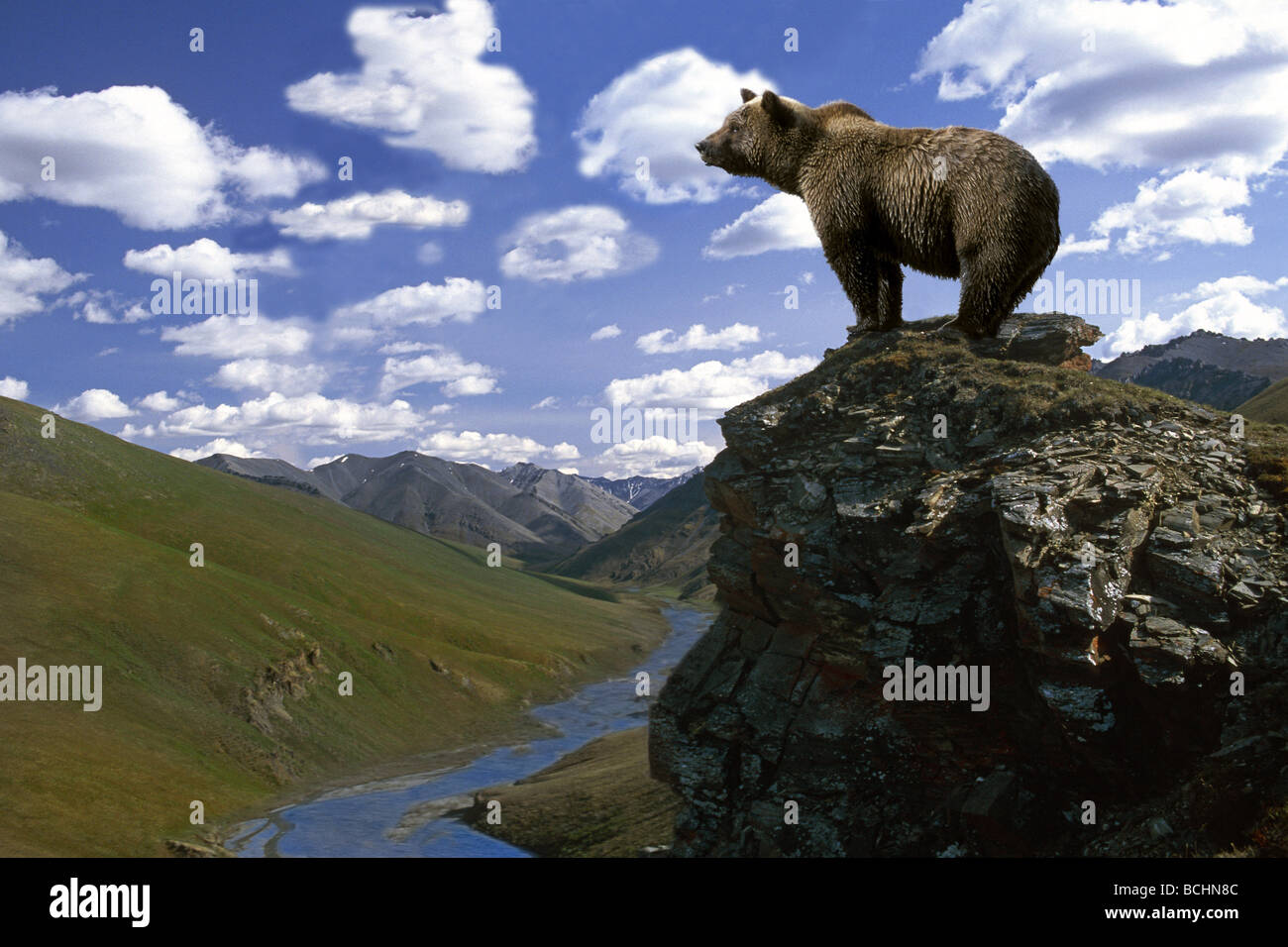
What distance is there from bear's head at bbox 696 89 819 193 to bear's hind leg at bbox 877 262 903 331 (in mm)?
3350

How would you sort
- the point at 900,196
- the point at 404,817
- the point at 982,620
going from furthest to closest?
1. the point at 404,817
2. the point at 982,620
3. the point at 900,196

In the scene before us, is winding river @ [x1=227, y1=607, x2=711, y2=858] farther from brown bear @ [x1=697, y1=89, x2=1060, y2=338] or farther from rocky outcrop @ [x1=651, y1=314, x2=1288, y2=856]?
brown bear @ [x1=697, y1=89, x2=1060, y2=338]

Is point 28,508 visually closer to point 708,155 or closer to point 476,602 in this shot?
point 476,602

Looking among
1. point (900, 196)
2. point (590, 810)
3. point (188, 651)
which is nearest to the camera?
point (900, 196)

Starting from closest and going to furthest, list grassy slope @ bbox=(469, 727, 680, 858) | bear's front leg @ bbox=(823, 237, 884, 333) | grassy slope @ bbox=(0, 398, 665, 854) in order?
1. bear's front leg @ bbox=(823, 237, 884, 333)
2. grassy slope @ bbox=(469, 727, 680, 858)
3. grassy slope @ bbox=(0, 398, 665, 854)

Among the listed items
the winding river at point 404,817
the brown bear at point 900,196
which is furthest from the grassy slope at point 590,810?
the brown bear at point 900,196

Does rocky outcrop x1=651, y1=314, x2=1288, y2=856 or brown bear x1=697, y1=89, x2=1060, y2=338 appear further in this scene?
rocky outcrop x1=651, y1=314, x2=1288, y2=856

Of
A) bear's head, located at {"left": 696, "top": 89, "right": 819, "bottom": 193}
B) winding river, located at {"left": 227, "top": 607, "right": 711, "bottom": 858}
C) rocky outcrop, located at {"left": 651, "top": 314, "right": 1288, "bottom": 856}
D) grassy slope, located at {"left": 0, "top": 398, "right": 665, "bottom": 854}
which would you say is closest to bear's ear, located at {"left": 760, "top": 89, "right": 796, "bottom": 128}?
bear's head, located at {"left": 696, "top": 89, "right": 819, "bottom": 193}

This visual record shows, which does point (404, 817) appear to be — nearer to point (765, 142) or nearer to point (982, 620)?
point (982, 620)

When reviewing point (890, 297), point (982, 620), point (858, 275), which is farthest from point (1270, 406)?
point (858, 275)

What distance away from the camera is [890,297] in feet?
69.8

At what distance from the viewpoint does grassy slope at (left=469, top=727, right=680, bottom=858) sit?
63394mm

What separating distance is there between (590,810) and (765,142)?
67.7 metres
